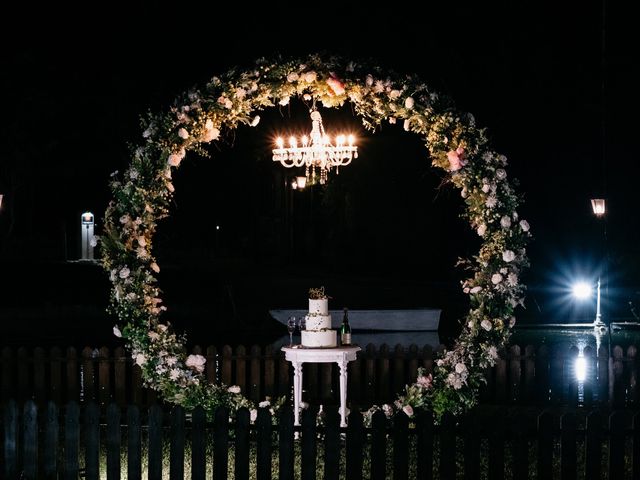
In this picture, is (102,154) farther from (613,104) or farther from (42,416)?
(42,416)

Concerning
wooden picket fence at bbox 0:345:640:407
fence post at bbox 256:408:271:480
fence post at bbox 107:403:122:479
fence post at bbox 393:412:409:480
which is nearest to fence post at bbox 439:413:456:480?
fence post at bbox 393:412:409:480

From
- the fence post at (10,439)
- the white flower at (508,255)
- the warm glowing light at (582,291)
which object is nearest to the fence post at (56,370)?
the fence post at (10,439)

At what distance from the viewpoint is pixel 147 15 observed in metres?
36.1

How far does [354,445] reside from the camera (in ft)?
26.5

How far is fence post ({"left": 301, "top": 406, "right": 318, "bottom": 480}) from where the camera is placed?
26.0 ft

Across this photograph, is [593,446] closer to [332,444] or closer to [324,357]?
[332,444]

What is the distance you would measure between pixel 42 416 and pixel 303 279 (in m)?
37.4

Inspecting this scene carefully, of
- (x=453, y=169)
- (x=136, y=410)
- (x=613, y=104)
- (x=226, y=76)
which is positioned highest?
(x=613, y=104)

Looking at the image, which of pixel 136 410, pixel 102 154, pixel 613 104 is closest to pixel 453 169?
pixel 136 410

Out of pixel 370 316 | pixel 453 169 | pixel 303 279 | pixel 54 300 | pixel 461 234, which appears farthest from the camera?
pixel 303 279

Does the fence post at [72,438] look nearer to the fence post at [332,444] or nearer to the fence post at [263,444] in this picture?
the fence post at [263,444]

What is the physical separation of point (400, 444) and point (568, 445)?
50.2 inches

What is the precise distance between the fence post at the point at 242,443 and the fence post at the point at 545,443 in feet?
7.28

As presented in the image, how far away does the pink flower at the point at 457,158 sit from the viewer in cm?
1062
